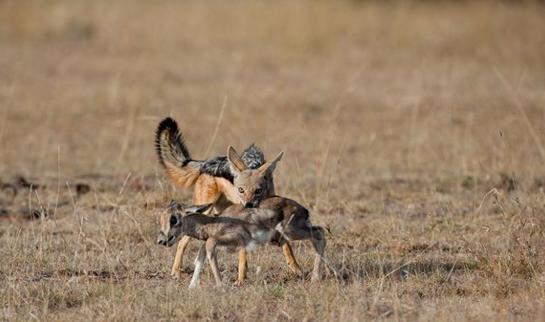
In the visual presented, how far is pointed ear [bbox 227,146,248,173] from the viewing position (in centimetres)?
839

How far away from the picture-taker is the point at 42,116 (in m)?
15.4

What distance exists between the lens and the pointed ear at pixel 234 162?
839cm

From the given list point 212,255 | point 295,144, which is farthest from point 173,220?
point 295,144

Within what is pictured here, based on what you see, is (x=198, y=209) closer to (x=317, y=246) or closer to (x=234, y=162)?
(x=317, y=246)

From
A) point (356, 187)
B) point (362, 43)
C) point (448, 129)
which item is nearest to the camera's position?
point (356, 187)

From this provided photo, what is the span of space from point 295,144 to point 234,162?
539 centimetres

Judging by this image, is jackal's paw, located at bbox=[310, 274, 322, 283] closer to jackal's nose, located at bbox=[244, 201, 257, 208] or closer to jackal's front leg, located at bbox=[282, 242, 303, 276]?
jackal's front leg, located at bbox=[282, 242, 303, 276]

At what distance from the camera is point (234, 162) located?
8461 millimetres

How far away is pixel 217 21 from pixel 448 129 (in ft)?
29.5

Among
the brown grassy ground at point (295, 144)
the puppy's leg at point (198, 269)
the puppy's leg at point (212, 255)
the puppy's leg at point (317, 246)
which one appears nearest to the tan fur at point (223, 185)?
the brown grassy ground at point (295, 144)

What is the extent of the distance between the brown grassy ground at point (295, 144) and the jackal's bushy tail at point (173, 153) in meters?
0.41

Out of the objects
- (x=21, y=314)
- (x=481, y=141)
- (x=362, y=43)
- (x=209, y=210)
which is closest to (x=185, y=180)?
(x=209, y=210)

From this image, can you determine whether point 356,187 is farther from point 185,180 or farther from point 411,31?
point 411,31

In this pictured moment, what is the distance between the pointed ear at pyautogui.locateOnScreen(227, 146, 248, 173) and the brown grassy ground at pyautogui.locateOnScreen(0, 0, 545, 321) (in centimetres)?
75
